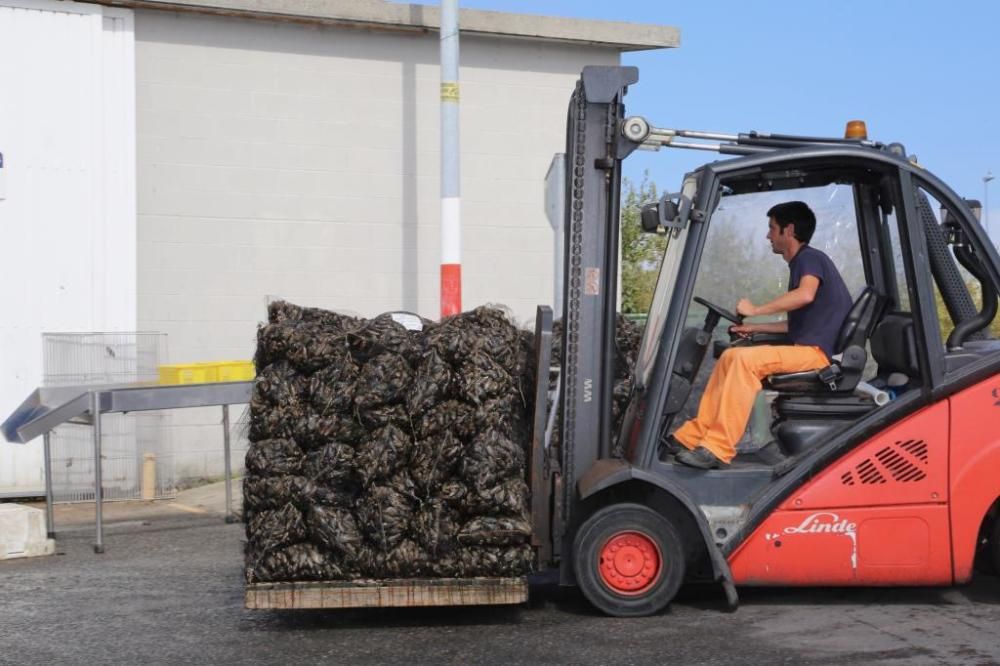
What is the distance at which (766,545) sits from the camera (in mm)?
6383

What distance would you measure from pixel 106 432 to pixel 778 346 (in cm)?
762

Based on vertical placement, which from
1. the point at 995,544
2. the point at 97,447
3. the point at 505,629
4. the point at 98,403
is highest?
the point at 98,403

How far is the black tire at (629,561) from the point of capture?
20.9 feet

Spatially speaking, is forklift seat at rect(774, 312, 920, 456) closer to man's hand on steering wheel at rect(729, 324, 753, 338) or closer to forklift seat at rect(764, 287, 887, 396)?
forklift seat at rect(764, 287, 887, 396)

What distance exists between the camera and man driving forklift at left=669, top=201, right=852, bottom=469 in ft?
21.3

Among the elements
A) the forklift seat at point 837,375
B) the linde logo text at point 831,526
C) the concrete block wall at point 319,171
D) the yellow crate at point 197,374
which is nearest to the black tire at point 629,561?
the linde logo text at point 831,526

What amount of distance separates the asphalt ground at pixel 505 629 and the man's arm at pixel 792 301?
62.7 inches

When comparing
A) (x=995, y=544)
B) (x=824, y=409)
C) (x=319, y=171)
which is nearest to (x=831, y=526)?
(x=824, y=409)

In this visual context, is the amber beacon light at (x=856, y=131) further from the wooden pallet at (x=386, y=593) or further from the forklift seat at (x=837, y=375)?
the wooden pallet at (x=386, y=593)

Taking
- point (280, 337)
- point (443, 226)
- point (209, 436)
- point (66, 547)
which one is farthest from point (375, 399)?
point (209, 436)

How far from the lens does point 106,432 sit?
12.1 m

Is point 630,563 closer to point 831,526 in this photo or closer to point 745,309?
point 831,526

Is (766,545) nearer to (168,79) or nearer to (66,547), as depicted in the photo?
(66,547)

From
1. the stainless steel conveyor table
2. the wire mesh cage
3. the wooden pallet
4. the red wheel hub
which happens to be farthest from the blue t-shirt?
the wire mesh cage
